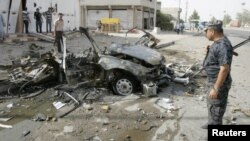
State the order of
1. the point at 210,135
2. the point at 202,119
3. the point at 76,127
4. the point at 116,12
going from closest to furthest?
the point at 210,135
the point at 76,127
the point at 202,119
the point at 116,12

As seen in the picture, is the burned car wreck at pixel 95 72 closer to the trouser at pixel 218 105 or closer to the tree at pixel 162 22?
the trouser at pixel 218 105

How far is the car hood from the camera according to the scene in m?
7.31

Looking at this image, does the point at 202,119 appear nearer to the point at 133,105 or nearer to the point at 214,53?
the point at 133,105

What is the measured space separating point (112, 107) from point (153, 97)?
44.8 inches

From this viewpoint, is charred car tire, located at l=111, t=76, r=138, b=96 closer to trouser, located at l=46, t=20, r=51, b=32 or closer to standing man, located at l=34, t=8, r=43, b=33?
standing man, located at l=34, t=8, r=43, b=33

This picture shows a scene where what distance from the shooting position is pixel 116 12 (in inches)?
1741

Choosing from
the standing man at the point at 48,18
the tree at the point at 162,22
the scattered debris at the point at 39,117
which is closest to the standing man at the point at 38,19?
the standing man at the point at 48,18

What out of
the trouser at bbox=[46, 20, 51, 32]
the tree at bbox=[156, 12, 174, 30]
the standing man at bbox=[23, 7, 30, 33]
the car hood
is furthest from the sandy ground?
the tree at bbox=[156, 12, 174, 30]

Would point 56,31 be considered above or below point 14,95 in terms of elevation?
above

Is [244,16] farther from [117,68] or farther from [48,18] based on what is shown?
[117,68]

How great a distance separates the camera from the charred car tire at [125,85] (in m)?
7.12

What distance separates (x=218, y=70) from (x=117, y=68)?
312 centimetres

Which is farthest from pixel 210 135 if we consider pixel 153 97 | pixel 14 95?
pixel 14 95

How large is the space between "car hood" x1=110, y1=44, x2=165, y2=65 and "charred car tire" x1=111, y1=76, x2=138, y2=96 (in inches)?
23.4
